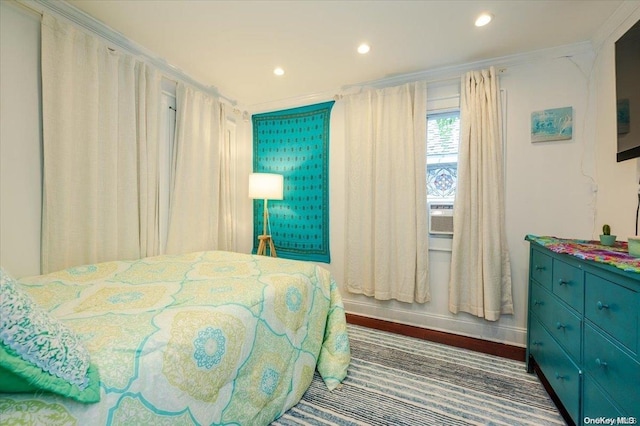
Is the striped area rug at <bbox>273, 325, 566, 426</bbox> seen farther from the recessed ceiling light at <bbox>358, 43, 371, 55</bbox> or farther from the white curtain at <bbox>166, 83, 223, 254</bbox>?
the recessed ceiling light at <bbox>358, 43, 371, 55</bbox>

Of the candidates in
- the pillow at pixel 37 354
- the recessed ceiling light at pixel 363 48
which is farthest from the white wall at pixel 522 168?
the pillow at pixel 37 354

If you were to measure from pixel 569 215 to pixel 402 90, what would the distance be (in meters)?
1.82

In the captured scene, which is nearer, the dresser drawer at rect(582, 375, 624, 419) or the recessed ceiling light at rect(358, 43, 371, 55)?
the dresser drawer at rect(582, 375, 624, 419)

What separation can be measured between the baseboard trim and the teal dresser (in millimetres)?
486

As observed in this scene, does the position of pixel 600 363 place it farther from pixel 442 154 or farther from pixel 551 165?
pixel 442 154

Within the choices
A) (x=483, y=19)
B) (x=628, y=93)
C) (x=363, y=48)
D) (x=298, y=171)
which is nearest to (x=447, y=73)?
(x=483, y=19)

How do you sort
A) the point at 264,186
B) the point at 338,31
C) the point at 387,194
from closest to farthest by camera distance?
the point at 338,31
the point at 387,194
the point at 264,186

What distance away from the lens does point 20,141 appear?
5.49ft

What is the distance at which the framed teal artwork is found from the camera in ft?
7.06

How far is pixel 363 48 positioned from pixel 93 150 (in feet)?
7.45

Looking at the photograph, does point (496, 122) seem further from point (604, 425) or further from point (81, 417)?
point (81, 417)

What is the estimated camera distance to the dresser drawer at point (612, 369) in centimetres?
92

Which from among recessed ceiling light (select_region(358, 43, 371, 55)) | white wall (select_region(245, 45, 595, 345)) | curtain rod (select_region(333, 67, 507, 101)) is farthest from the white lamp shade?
white wall (select_region(245, 45, 595, 345))

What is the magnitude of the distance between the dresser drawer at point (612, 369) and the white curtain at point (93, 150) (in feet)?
9.76
